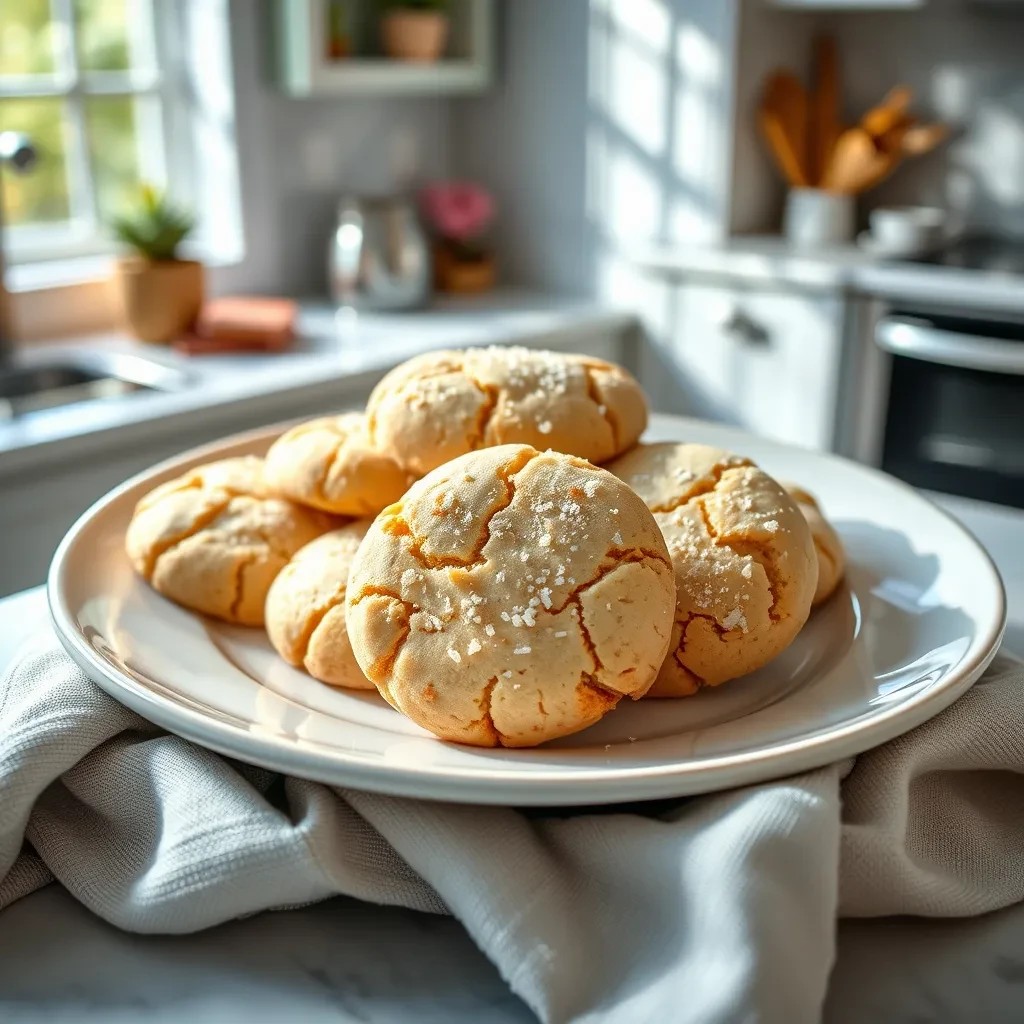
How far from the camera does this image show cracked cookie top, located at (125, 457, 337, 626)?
966 millimetres

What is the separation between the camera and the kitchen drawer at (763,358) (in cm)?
251

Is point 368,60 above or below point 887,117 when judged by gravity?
above

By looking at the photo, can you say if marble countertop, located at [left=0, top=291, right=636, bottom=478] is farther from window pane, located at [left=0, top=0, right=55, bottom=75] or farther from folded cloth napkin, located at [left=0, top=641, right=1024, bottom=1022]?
folded cloth napkin, located at [left=0, top=641, right=1024, bottom=1022]

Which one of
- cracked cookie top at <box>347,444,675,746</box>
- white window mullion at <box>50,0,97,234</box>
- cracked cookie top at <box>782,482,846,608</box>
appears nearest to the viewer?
cracked cookie top at <box>347,444,675,746</box>

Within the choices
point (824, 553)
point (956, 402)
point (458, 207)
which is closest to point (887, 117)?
point (956, 402)

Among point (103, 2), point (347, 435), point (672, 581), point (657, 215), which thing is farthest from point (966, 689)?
point (103, 2)

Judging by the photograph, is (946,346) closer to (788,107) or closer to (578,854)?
(788,107)

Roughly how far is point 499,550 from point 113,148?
2267 millimetres

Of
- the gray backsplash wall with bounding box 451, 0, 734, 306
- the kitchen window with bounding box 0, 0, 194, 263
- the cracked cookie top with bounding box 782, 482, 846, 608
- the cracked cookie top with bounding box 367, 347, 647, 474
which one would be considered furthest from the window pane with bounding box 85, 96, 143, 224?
the cracked cookie top with bounding box 782, 482, 846, 608

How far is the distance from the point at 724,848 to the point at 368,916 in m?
0.21

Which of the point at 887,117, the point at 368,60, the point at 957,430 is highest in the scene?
the point at 368,60

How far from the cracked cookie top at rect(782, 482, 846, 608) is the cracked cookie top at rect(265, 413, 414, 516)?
338 millimetres

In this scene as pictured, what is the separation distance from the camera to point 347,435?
3.26 ft

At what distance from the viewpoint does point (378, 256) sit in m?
2.70
